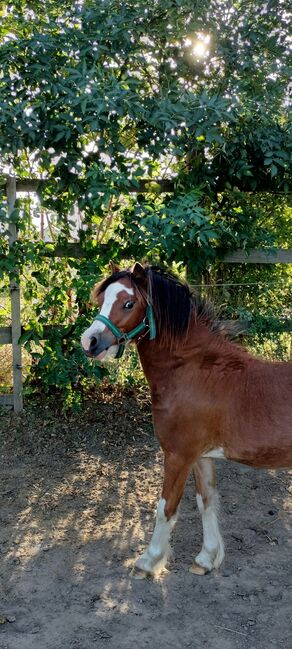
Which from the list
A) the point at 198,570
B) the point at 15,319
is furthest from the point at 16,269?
the point at 198,570

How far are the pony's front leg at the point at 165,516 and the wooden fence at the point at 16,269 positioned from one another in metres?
2.46

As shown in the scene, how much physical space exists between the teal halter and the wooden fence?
213cm

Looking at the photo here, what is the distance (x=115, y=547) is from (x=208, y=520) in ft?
2.12

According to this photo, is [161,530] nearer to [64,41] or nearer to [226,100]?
[226,100]

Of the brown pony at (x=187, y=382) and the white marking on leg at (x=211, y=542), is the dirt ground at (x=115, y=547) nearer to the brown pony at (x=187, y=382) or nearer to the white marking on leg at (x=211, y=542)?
the white marking on leg at (x=211, y=542)

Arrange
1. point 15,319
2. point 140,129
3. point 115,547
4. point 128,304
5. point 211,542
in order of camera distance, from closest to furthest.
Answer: point 128,304, point 211,542, point 115,547, point 140,129, point 15,319

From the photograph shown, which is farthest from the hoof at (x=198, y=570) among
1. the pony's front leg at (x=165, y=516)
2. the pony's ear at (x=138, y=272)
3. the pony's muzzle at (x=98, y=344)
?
the pony's ear at (x=138, y=272)

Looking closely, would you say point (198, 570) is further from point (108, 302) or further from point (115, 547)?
point (108, 302)

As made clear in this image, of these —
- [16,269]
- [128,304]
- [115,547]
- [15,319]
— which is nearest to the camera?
[128,304]

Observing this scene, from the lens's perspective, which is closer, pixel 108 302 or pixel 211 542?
pixel 108 302

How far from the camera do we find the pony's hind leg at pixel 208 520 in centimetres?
326

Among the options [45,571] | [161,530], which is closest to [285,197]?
[161,530]

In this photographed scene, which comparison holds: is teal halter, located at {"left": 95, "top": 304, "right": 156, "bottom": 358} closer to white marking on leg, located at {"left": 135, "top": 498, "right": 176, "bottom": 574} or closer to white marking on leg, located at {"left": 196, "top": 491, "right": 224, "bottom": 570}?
white marking on leg, located at {"left": 135, "top": 498, "right": 176, "bottom": 574}

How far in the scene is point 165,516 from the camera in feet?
10.2
